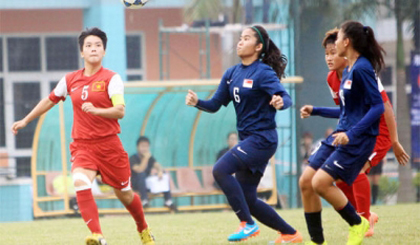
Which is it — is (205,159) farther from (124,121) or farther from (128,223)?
(128,223)

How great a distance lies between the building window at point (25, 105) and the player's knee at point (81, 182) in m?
8.66

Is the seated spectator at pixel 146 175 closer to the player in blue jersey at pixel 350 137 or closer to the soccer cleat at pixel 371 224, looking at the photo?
the soccer cleat at pixel 371 224

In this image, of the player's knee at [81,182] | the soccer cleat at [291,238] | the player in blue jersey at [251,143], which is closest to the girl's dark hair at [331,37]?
the player in blue jersey at [251,143]

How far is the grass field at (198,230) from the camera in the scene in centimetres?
715

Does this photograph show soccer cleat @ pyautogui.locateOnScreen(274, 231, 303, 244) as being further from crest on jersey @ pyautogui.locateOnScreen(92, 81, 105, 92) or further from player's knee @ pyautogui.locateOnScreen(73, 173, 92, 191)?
crest on jersey @ pyautogui.locateOnScreen(92, 81, 105, 92)

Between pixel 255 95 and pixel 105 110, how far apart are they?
1.24 m

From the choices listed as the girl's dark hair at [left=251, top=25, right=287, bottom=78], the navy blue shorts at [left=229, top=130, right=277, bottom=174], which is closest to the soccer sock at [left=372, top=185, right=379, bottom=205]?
the girl's dark hair at [left=251, top=25, right=287, bottom=78]

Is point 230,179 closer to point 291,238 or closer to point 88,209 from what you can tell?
point 291,238

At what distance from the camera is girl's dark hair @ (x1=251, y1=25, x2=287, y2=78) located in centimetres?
675

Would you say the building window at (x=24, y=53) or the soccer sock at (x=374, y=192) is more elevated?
the building window at (x=24, y=53)

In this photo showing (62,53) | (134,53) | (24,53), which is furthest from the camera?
(134,53)

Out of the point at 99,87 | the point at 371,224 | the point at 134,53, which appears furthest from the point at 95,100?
the point at 134,53

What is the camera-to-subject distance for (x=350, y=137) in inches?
220

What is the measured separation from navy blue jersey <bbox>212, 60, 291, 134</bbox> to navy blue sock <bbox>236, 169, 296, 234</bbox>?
375 millimetres
